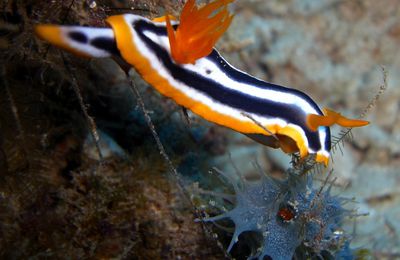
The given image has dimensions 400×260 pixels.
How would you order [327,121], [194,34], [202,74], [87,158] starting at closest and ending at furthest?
[194,34], [202,74], [327,121], [87,158]

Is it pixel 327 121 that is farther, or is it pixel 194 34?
pixel 327 121

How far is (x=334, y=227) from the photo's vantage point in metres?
2.78

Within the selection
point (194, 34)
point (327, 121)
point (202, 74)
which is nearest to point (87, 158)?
point (202, 74)

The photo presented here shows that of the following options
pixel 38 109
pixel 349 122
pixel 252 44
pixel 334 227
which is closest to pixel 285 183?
pixel 334 227

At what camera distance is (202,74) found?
2123 millimetres

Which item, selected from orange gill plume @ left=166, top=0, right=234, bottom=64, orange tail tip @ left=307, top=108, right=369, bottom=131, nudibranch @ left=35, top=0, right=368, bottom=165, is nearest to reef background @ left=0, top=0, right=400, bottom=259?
nudibranch @ left=35, top=0, right=368, bottom=165

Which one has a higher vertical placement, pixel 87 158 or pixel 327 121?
pixel 327 121

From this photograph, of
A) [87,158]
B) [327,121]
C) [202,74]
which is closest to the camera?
[202,74]

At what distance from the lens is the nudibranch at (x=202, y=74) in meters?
1.89

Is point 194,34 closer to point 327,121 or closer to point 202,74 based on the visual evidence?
point 202,74

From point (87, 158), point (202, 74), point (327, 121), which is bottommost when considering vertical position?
point (87, 158)

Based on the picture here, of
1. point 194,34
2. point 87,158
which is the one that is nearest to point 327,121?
point 194,34

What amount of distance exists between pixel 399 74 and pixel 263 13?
8.46 ft

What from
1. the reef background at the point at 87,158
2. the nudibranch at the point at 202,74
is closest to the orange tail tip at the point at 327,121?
the nudibranch at the point at 202,74
